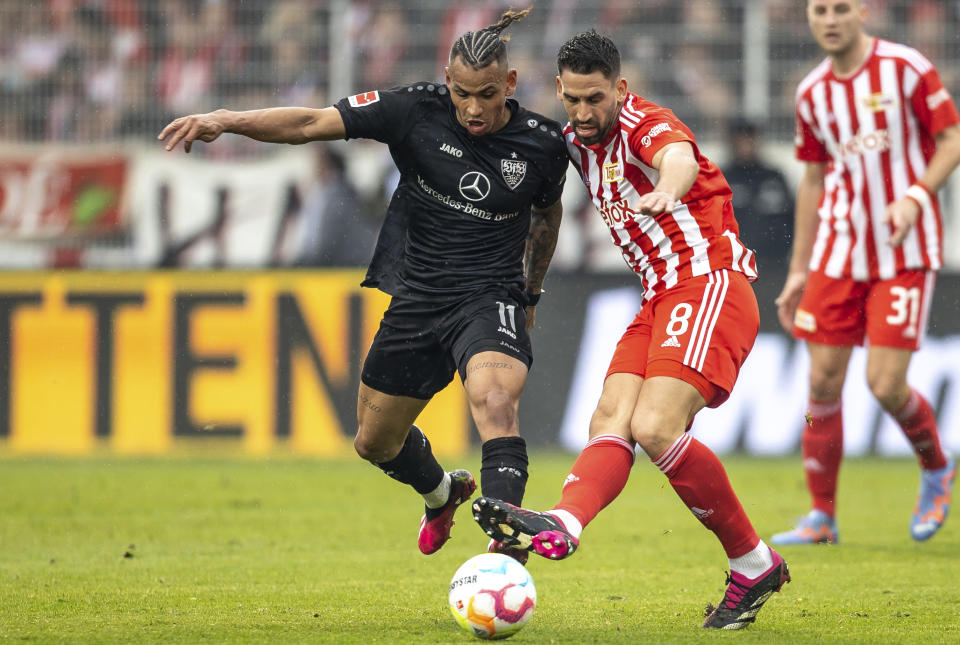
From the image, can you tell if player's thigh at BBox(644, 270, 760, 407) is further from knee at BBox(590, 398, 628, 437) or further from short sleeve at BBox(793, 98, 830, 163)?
short sleeve at BBox(793, 98, 830, 163)

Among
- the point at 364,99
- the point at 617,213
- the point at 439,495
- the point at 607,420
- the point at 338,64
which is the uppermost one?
the point at 338,64

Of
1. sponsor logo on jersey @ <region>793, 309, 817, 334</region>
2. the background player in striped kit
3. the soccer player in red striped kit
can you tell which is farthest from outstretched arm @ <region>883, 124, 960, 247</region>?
the soccer player in red striped kit

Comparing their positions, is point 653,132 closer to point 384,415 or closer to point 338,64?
point 384,415

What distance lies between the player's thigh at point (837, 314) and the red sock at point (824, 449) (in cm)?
39

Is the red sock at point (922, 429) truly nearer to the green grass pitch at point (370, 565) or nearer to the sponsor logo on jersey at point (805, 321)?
the green grass pitch at point (370, 565)

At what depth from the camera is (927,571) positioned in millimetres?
6188

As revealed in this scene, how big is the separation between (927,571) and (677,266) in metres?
2.18

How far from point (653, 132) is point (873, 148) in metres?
2.64

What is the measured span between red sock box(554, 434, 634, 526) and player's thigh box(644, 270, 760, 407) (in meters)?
0.28

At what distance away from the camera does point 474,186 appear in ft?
18.2

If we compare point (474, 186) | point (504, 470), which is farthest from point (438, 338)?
point (504, 470)

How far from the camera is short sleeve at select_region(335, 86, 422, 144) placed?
542 centimetres

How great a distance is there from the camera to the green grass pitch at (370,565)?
4719mm

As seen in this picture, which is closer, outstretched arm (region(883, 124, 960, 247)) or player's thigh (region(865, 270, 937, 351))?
outstretched arm (region(883, 124, 960, 247))
